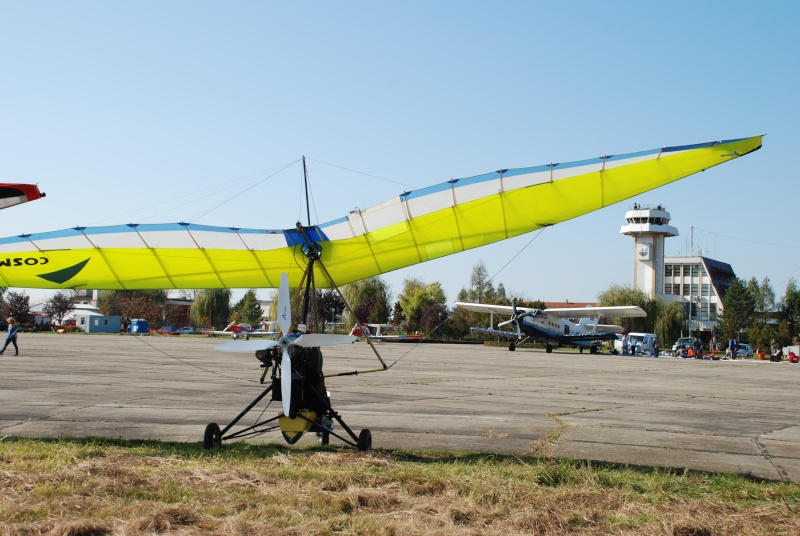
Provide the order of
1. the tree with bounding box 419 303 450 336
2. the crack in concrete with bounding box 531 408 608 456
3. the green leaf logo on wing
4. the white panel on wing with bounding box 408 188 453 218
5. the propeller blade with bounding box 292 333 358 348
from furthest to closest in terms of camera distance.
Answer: the tree with bounding box 419 303 450 336 < the green leaf logo on wing < the crack in concrete with bounding box 531 408 608 456 < the white panel on wing with bounding box 408 188 453 218 < the propeller blade with bounding box 292 333 358 348

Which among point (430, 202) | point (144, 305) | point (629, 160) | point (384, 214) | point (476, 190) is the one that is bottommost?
point (144, 305)

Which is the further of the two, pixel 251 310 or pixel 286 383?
pixel 251 310

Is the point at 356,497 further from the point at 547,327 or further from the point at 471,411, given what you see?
the point at 547,327

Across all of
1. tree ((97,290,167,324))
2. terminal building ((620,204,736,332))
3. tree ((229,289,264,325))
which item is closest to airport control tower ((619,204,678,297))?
terminal building ((620,204,736,332))

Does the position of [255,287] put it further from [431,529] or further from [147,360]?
[147,360]

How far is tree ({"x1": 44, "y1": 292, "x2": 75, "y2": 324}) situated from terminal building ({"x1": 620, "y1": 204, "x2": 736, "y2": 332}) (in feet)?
274

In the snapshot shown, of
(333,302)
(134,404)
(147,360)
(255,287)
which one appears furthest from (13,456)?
(333,302)

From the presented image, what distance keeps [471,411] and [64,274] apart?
7690mm

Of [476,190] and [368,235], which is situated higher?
[476,190]

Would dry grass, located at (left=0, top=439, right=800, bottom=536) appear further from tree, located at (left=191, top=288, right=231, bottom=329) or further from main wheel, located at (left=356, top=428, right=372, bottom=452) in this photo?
tree, located at (left=191, top=288, right=231, bottom=329)

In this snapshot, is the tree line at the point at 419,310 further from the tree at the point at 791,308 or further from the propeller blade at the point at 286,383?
the propeller blade at the point at 286,383

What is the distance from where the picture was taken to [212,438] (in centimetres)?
928

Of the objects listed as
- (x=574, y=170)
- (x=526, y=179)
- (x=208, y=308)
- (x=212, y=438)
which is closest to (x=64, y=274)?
(x=212, y=438)

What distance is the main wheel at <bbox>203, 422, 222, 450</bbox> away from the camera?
9231 millimetres
